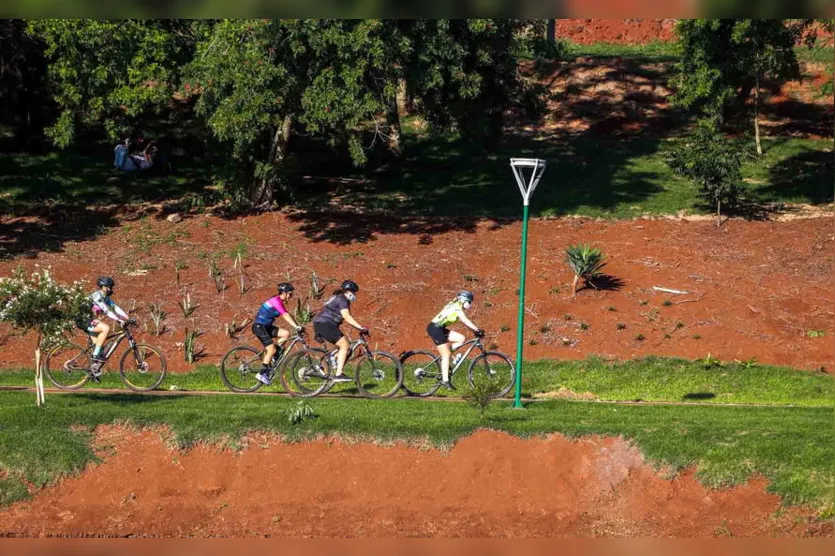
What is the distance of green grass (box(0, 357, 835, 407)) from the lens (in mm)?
17812

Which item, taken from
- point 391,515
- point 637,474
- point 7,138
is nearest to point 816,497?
point 637,474

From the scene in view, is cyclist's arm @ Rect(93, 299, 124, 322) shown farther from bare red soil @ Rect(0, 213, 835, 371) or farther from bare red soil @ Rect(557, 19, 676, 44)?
bare red soil @ Rect(557, 19, 676, 44)

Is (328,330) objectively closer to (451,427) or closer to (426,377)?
(426,377)

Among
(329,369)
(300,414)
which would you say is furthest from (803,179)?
(300,414)

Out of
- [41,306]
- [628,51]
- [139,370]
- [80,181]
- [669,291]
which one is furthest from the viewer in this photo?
[628,51]

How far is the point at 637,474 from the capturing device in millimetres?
12945

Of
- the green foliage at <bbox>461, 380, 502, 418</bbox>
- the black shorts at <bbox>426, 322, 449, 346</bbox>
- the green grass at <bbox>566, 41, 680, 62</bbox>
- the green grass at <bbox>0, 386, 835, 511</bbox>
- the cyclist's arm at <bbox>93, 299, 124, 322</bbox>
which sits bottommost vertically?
the green grass at <bbox>0, 386, 835, 511</bbox>

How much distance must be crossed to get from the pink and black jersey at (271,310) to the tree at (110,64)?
41.6 ft

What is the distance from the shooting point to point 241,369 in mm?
16578

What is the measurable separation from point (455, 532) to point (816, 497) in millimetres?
4239

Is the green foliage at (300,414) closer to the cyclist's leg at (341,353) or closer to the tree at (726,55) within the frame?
the cyclist's leg at (341,353)

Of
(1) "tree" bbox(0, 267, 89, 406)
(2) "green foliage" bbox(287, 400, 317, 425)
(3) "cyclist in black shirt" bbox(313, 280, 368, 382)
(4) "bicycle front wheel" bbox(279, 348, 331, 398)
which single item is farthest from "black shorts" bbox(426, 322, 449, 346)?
(1) "tree" bbox(0, 267, 89, 406)

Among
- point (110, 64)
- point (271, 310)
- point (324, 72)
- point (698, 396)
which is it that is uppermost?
point (110, 64)

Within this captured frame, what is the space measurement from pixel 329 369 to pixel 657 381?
20.5 feet
